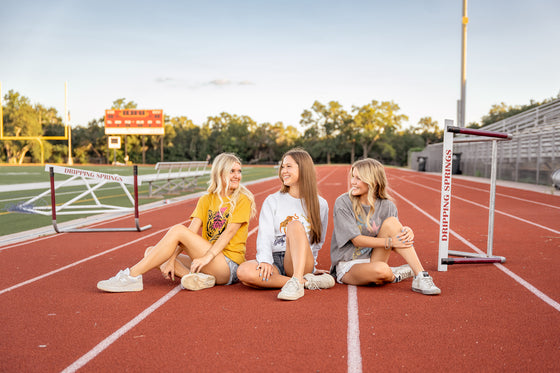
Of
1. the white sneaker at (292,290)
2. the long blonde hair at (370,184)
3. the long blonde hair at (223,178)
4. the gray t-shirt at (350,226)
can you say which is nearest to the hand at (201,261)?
the long blonde hair at (223,178)

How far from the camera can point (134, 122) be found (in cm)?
5744

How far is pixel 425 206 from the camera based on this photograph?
39.1 feet

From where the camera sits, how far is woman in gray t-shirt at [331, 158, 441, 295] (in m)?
4.07

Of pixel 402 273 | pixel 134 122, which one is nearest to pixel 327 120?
pixel 134 122

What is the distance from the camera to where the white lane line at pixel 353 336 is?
2.67 m

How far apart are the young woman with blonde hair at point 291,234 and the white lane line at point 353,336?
0.38 metres

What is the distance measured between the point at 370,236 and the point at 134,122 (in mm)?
57429

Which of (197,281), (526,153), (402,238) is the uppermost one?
(526,153)

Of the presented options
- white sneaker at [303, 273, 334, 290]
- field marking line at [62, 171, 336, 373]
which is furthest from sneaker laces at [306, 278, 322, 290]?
field marking line at [62, 171, 336, 373]

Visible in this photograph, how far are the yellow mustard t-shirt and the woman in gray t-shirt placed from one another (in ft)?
2.93

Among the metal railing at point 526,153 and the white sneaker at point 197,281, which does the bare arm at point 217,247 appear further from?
the metal railing at point 526,153

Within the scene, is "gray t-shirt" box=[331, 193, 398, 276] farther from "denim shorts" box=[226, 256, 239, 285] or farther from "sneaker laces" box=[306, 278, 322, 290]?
"denim shorts" box=[226, 256, 239, 285]

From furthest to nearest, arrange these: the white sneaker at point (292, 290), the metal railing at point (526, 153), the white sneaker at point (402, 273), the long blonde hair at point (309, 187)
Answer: the metal railing at point (526, 153)
the white sneaker at point (402, 273)
the long blonde hair at point (309, 187)
the white sneaker at point (292, 290)

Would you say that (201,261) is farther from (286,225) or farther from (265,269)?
(286,225)
